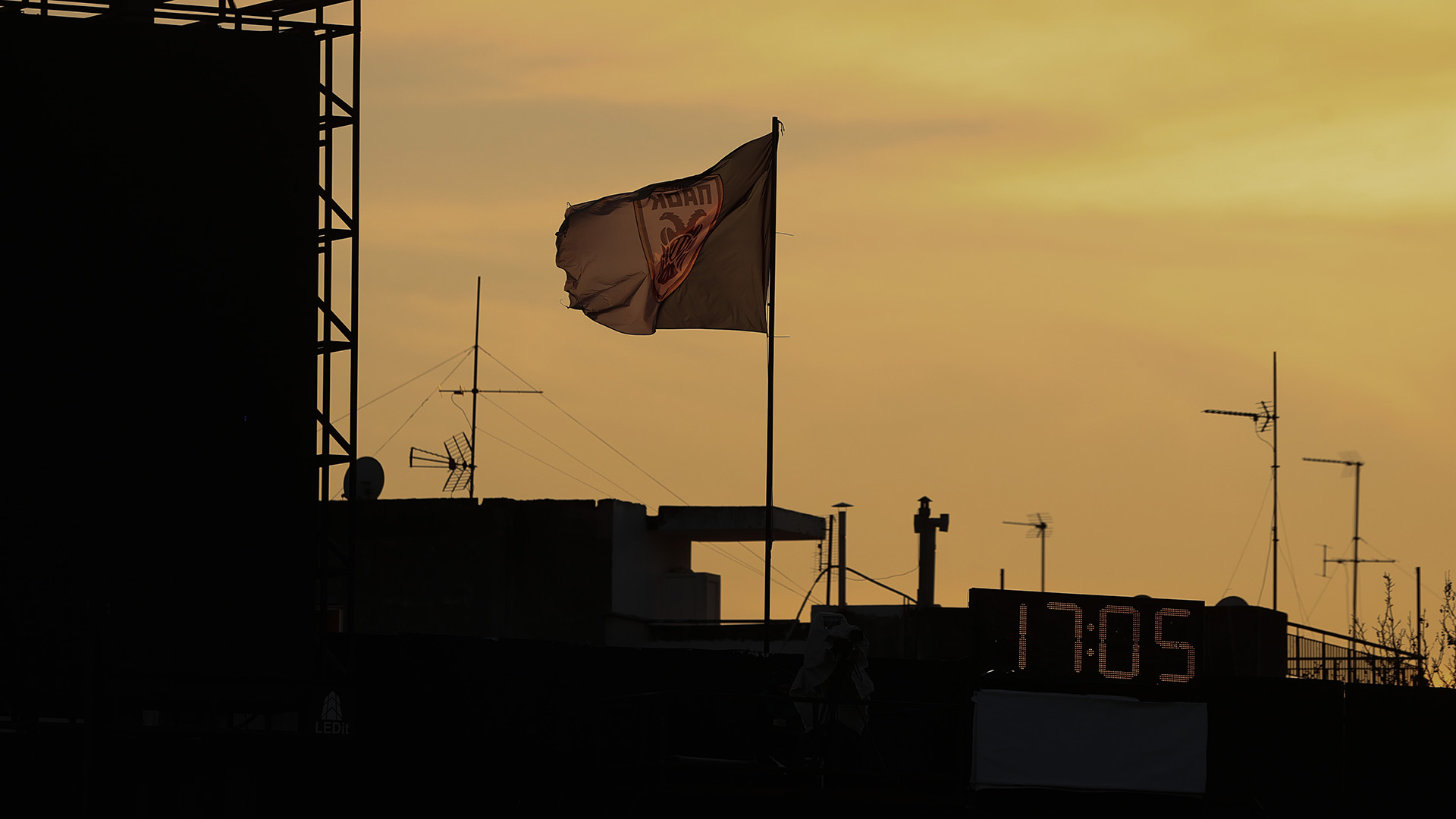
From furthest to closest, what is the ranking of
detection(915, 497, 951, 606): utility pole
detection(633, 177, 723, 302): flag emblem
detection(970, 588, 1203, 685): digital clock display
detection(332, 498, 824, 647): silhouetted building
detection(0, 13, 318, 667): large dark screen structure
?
1. detection(915, 497, 951, 606): utility pole
2. detection(332, 498, 824, 647): silhouetted building
3. detection(633, 177, 723, 302): flag emblem
4. detection(970, 588, 1203, 685): digital clock display
5. detection(0, 13, 318, 667): large dark screen structure

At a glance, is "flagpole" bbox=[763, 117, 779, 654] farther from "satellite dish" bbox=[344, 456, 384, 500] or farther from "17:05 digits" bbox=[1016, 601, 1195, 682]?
"satellite dish" bbox=[344, 456, 384, 500]

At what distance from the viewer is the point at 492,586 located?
45.9 metres

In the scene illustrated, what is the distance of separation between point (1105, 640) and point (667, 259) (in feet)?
28.5

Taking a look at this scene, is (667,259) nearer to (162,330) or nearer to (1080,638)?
(162,330)

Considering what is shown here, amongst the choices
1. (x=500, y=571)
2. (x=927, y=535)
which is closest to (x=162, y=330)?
(x=500, y=571)

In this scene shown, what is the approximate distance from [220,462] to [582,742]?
576cm

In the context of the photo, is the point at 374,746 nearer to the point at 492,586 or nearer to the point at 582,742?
the point at 582,742

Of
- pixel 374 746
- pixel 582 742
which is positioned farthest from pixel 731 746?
pixel 374 746

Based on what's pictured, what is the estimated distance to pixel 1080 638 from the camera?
23.5 metres

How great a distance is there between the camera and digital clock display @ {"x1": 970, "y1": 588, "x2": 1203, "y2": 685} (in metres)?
23.5

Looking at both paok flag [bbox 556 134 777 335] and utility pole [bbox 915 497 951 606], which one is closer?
paok flag [bbox 556 134 777 335]

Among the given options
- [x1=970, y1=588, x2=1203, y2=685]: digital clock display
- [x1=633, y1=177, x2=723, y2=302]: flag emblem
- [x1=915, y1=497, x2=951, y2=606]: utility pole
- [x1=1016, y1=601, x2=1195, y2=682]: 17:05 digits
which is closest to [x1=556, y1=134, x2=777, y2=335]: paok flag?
[x1=633, y1=177, x2=723, y2=302]: flag emblem

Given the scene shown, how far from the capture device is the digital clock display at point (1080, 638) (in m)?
23.5

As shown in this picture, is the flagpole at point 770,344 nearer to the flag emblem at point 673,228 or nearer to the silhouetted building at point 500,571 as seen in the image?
the flag emblem at point 673,228
